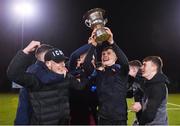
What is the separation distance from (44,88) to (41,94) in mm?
80

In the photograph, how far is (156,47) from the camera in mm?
43594

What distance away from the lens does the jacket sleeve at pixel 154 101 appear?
18.0 ft

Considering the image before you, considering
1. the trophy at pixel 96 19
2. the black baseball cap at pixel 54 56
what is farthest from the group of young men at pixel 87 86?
the trophy at pixel 96 19

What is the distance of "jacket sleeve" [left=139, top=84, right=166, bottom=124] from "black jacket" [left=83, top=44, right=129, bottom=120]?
291 mm

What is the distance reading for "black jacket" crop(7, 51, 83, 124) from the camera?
196 inches

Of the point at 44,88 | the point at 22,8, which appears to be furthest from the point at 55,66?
the point at 22,8

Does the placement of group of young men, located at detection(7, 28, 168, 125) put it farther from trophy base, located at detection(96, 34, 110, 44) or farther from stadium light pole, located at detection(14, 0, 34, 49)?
stadium light pole, located at detection(14, 0, 34, 49)

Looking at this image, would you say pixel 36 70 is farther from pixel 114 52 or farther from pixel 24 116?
pixel 114 52

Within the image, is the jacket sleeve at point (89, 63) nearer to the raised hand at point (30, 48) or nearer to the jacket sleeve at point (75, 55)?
the jacket sleeve at point (75, 55)

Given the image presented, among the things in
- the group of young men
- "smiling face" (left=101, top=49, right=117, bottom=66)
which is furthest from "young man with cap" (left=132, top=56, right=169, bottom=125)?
"smiling face" (left=101, top=49, right=117, bottom=66)

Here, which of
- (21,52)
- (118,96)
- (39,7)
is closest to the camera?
(21,52)

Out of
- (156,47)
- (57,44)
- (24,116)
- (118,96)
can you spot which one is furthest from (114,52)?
(57,44)

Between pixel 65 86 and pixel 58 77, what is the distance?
163 mm

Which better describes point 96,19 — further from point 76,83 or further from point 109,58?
point 76,83
